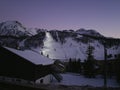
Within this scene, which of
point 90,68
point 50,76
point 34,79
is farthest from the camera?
point 90,68

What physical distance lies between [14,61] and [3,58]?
2.81 metres

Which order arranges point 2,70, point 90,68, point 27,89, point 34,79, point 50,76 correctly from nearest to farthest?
point 27,89
point 34,79
point 2,70
point 50,76
point 90,68

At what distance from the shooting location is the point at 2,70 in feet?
119

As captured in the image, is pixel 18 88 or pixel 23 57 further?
pixel 23 57

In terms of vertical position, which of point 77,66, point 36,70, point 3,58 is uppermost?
point 3,58

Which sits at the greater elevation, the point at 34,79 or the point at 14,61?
the point at 14,61

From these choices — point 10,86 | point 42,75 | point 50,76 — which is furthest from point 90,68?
point 10,86

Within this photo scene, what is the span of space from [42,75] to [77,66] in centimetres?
3983

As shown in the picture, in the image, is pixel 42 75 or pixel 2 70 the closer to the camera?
pixel 2 70

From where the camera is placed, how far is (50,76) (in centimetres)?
4581

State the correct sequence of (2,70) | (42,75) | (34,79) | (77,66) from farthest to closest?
(77,66)
(42,75)
(2,70)
(34,79)

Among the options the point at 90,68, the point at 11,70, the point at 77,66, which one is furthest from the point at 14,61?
the point at 77,66

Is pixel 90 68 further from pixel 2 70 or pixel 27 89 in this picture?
pixel 27 89

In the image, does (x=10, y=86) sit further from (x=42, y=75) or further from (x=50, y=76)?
(x=50, y=76)
